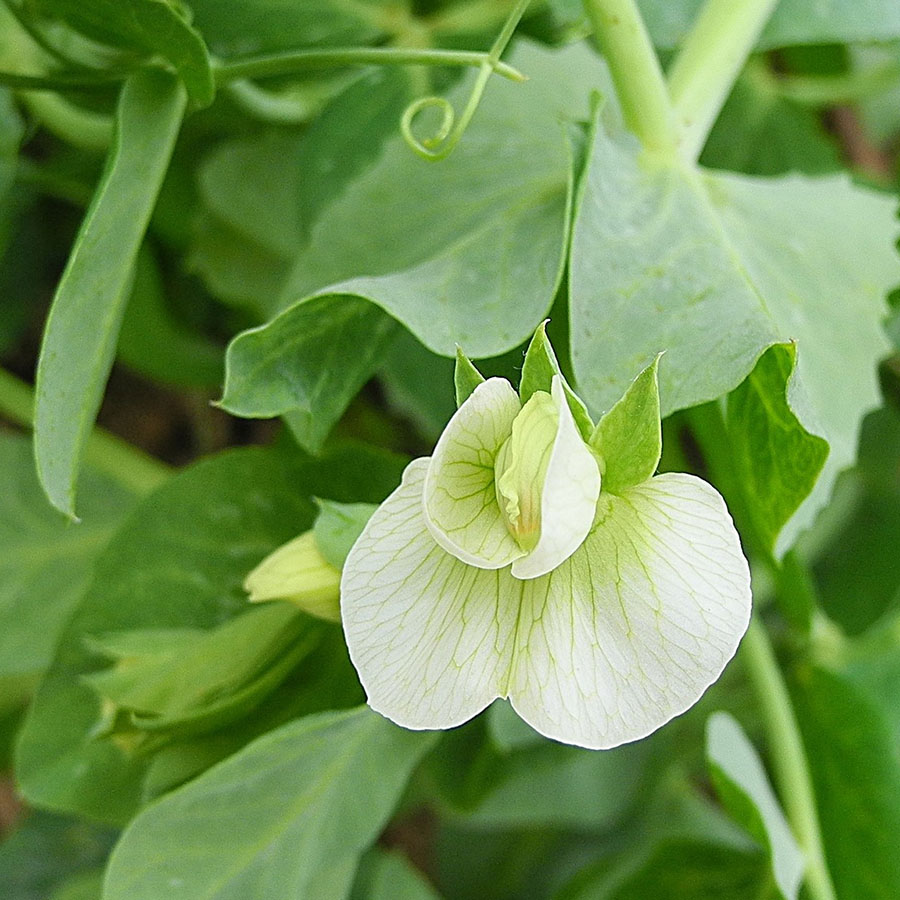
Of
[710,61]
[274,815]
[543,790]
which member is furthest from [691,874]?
[710,61]

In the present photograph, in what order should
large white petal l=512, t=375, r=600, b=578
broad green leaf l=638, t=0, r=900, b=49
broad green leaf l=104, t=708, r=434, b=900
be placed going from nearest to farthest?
large white petal l=512, t=375, r=600, b=578 < broad green leaf l=104, t=708, r=434, b=900 < broad green leaf l=638, t=0, r=900, b=49

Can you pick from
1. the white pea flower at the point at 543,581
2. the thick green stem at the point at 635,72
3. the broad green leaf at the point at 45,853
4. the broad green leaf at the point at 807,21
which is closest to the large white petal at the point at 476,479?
the white pea flower at the point at 543,581

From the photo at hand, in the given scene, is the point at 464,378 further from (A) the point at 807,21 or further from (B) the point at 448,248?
(A) the point at 807,21

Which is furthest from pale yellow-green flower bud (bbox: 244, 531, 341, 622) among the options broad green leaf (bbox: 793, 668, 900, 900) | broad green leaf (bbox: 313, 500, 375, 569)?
broad green leaf (bbox: 793, 668, 900, 900)

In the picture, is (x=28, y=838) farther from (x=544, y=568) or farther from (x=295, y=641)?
(x=544, y=568)

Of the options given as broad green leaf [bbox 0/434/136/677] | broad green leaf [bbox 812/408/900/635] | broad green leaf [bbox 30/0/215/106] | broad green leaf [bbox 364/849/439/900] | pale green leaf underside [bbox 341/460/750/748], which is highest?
broad green leaf [bbox 30/0/215/106]

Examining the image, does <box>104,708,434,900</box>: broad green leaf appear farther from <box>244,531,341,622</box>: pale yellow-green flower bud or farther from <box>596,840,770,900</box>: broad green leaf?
<box>596,840,770,900</box>: broad green leaf
